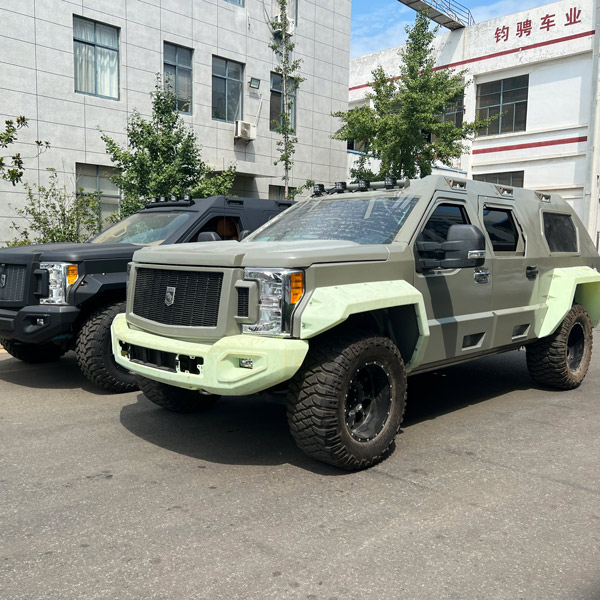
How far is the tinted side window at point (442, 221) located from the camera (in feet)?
16.6

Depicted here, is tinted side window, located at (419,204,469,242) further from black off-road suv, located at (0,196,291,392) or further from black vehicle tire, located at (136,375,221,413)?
black vehicle tire, located at (136,375,221,413)

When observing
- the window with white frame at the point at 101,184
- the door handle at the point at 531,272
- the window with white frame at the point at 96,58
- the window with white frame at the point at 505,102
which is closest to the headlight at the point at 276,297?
the door handle at the point at 531,272

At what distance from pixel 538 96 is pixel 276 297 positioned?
2768cm

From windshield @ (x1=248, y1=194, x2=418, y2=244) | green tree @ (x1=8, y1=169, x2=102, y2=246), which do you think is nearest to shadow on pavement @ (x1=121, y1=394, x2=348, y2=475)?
windshield @ (x1=248, y1=194, x2=418, y2=244)

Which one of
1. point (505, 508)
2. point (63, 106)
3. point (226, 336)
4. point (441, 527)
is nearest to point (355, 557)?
point (441, 527)

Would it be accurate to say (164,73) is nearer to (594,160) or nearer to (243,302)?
(243,302)

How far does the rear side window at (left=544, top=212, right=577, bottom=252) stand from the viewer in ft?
21.5

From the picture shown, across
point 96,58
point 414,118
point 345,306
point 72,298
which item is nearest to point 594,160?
point 414,118

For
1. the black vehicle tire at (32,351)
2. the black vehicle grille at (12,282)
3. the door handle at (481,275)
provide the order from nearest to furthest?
the door handle at (481,275) → the black vehicle grille at (12,282) → the black vehicle tire at (32,351)

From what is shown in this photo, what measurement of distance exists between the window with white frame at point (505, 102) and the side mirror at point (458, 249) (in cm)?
2573

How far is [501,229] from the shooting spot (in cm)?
589

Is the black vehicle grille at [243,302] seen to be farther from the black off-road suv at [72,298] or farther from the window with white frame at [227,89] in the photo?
the window with white frame at [227,89]

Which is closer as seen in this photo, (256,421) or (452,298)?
(452,298)

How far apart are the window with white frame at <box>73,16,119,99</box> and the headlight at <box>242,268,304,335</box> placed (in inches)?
575
